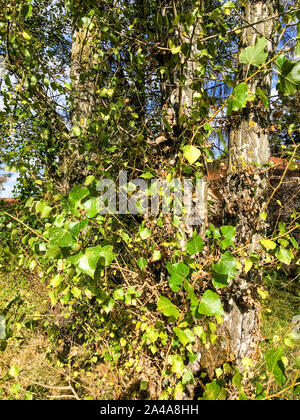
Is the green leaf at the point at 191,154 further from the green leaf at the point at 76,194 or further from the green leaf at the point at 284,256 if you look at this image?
the green leaf at the point at 284,256

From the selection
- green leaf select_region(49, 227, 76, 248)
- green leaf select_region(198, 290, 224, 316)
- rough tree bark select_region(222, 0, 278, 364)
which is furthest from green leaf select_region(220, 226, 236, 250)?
rough tree bark select_region(222, 0, 278, 364)

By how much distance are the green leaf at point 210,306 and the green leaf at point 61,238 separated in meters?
0.43

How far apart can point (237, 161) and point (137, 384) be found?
6.56 ft

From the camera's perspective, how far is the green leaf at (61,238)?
681 mm

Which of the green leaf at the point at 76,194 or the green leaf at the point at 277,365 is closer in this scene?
the green leaf at the point at 277,365

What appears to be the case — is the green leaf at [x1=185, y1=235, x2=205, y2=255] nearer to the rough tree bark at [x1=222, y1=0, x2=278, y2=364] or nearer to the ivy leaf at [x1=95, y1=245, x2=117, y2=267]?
the ivy leaf at [x1=95, y1=245, x2=117, y2=267]

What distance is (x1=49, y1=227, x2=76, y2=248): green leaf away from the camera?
0.68m

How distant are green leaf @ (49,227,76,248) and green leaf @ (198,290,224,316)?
1.43 feet

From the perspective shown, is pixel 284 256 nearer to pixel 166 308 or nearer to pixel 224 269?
pixel 224 269

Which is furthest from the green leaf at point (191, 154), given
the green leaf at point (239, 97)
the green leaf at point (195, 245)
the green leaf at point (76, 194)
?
the green leaf at point (76, 194)

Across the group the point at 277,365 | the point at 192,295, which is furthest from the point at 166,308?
the point at 277,365

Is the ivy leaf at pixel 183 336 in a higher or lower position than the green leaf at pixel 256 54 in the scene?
lower

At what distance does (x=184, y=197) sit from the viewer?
57.2 inches
